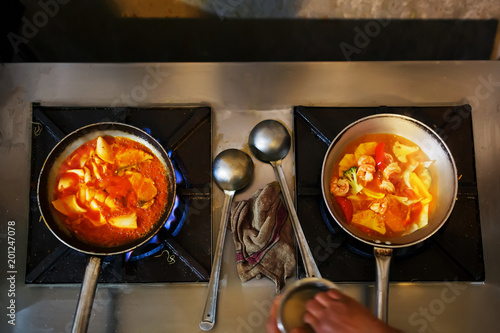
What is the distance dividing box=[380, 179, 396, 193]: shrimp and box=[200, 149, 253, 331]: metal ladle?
484 millimetres

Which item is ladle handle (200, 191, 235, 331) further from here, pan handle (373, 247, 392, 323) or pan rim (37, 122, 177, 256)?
pan handle (373, 247, 392, 323)

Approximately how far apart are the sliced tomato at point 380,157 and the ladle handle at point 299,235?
0.35 m

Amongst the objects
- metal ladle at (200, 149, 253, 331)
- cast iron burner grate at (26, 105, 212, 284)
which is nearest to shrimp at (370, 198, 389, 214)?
metal ladle at (200, 149, 253, 331)

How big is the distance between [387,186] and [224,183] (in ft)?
1.95

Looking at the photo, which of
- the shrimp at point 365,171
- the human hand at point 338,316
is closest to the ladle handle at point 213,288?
the human hand at point 338,316

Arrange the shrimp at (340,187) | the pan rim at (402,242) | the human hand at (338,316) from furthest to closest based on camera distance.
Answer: the shrimp at (340,187) < the pan rim at (402,242) < the human hand at (338,316)

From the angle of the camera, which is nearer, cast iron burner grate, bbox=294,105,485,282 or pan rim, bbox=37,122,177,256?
pan rim, bbox=37,122,177,256

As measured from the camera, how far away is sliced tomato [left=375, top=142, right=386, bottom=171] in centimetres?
130

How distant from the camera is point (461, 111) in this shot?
1.41m

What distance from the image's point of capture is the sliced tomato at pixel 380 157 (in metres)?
1.30

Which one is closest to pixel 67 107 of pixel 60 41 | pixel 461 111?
pixel 60 41

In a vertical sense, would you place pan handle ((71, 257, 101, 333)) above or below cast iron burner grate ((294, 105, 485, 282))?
below

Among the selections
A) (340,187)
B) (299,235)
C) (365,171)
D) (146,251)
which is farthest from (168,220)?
(365,171)

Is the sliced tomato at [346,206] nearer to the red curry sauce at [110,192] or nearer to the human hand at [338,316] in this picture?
the human hand at [338,316]
